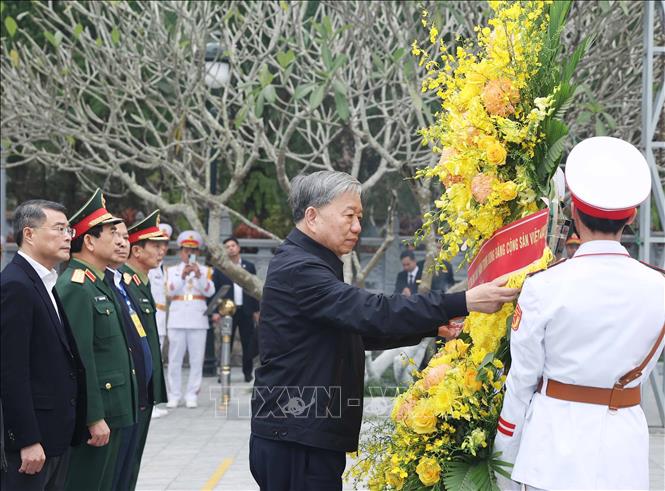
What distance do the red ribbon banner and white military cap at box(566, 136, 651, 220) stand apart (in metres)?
0.24

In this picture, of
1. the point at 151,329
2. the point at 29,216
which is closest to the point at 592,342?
the point at 29,216

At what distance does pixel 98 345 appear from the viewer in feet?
18.6

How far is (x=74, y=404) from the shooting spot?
16.3 feet

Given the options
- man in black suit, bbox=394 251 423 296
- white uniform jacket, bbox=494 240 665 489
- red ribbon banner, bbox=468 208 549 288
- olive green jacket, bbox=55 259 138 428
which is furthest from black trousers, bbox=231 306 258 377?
white uniform jacket, bbox=494 240 665 489

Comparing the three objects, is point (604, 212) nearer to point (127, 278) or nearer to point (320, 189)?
point (320, 189)

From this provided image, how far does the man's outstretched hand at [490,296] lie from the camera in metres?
3.90

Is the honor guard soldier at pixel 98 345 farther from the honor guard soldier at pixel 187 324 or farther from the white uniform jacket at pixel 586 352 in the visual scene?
the honor guard soldier at pixel 187 324

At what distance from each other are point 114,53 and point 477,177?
28.8ft

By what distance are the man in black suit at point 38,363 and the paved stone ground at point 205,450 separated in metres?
3.07

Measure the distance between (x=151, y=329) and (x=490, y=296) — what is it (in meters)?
3.66

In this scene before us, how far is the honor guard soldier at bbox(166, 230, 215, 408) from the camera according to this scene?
489 inches

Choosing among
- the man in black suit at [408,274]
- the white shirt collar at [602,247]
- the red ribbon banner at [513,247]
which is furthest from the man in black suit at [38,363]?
the man in black suit at [408,274]

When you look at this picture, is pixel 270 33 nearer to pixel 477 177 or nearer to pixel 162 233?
pixel 162 233

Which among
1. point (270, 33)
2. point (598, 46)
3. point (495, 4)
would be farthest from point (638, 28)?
point (495, 4)
